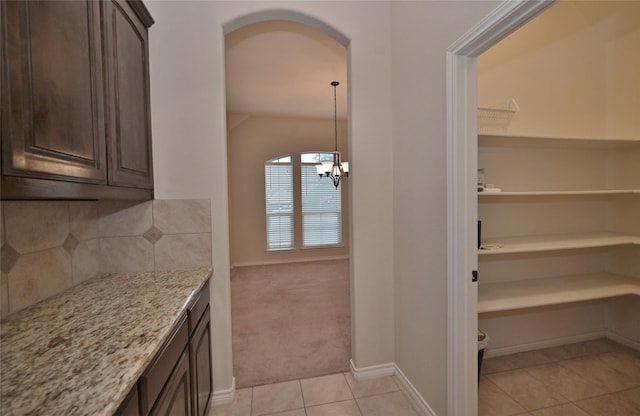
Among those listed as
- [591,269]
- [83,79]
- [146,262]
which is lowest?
[591,269]

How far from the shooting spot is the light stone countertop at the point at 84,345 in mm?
663

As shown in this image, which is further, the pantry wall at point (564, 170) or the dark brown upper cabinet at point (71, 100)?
the pantry wall at point (564, 170)

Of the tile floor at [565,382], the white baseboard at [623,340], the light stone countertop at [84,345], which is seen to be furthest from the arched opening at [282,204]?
the white baseboard at [623,340]

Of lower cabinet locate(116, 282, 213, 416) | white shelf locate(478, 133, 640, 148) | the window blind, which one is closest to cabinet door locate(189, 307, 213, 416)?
lower cabinet locate(116, 282, 213, 416)

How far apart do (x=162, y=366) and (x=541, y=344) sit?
3.08 m

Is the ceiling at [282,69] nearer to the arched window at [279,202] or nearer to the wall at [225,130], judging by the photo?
the wall at [225,130]

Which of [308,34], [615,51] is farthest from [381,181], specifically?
[615,51]

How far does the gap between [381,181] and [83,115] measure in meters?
1.78

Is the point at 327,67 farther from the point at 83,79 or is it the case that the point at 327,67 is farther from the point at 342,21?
the point at 83,79

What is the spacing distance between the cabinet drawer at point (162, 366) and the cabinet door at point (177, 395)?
0.11 ft

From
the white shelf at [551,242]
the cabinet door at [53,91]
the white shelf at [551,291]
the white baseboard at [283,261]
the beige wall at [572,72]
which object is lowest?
the white baseboard at [283,261]

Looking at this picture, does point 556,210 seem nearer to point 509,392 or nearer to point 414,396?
point 509,392

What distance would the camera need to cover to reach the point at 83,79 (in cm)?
108

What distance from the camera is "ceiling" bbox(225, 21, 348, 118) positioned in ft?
9.04
